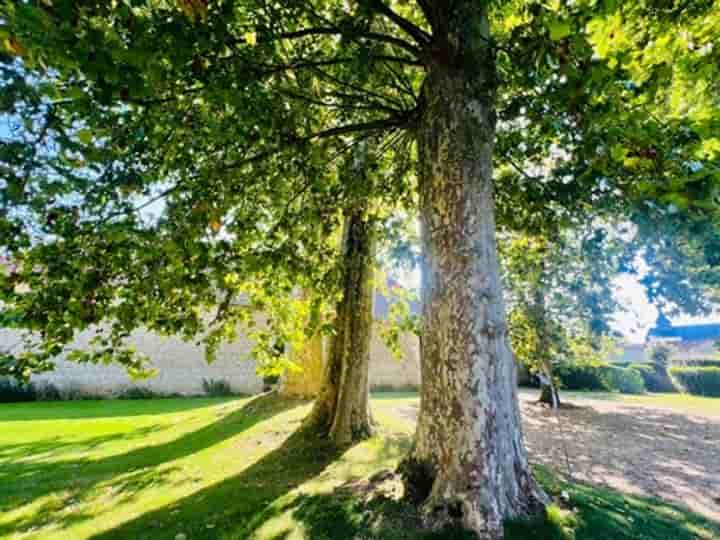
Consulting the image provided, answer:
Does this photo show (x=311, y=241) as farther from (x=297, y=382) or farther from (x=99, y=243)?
(x=297, y=382)

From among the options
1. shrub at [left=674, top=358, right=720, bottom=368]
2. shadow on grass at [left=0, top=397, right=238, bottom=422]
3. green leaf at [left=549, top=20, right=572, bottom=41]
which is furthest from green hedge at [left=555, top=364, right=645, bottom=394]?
green leaf at [left=549, top=20, right=572, bottom=41]

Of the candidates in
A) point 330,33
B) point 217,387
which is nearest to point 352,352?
point 330,33

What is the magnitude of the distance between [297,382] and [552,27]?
9744 mm

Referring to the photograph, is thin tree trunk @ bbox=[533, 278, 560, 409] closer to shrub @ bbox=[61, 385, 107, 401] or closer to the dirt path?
the dirt path

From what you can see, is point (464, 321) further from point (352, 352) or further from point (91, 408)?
point (91, 408)

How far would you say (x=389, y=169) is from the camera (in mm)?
6934

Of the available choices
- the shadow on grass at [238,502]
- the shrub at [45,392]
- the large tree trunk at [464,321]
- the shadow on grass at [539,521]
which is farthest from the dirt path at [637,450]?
the shrub at [45,392]

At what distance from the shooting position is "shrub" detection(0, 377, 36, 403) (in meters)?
14.1

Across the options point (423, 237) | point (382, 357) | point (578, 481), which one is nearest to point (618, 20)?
point (423, 237)

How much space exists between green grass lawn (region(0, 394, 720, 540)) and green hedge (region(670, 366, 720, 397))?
794 inches

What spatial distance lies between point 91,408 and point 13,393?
4086 millimetres

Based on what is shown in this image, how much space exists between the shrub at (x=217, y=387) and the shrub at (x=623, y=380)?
19.8 m

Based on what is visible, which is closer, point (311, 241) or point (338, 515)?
point (338, 515)

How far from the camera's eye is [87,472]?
6250mm
